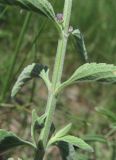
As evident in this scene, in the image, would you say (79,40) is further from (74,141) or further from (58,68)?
(74,141)

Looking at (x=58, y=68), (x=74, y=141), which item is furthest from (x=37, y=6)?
(x=74, y=141)

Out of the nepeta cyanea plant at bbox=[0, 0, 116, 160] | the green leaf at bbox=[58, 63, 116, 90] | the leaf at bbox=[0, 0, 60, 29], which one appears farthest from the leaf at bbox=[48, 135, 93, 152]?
the leaf at bbox=[0, 0, 60, 29]

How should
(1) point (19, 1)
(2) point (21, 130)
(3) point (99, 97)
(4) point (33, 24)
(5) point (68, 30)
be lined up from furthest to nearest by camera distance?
1. (3) point (99, 97)
2. (4) point (33, 24)
3. (2) point (21, 130)
4. (5) point (68, 30)
5. (1) point (19, 1)

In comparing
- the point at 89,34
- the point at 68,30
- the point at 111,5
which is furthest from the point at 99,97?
the point at 68,30

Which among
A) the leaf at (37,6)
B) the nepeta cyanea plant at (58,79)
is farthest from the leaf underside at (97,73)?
the leaf at (37,6)

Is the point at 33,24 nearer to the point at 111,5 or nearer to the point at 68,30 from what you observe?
the point at 111,5

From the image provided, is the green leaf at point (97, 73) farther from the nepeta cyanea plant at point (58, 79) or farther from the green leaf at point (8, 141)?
the green leaf at point (8, 141)

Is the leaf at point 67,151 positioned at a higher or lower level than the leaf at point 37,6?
lower

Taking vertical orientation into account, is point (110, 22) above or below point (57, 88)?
above

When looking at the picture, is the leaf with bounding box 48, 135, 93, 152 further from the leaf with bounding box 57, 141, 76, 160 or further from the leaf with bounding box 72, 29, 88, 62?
the leaf with bounding box 72, 29, 88, 62
